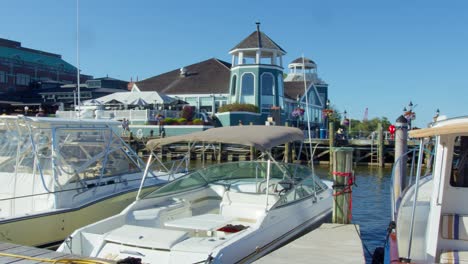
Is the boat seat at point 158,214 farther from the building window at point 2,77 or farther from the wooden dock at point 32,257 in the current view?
the building window at point 2,77

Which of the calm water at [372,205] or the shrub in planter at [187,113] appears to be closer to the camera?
the calm water at [372,205]

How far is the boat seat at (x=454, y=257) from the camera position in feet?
19.6

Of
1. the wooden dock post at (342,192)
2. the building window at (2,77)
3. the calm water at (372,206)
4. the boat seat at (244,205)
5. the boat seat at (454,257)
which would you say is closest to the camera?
the boat seat at (454,257)

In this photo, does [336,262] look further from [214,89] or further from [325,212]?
[214,89]

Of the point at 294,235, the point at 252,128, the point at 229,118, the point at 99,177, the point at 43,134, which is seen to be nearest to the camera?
the point at 294,235

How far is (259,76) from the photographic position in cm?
3984

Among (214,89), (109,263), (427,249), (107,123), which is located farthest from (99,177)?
(214,89)

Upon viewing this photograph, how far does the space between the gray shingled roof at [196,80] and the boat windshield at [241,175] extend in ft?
105

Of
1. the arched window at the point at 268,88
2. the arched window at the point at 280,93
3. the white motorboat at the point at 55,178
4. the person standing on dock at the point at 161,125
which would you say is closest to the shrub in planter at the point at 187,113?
the person standing on dock at the point at 161,125

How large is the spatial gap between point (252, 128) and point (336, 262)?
3.96 m

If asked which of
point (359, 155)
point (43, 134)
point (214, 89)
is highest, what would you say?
point (214, 89)

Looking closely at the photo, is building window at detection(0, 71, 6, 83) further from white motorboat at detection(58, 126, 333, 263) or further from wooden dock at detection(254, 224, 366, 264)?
wooden dock at detection(254, 224, 366, 264)

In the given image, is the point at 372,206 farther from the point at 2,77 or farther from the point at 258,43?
the point at 2,77

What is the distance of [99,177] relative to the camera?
1111cm
